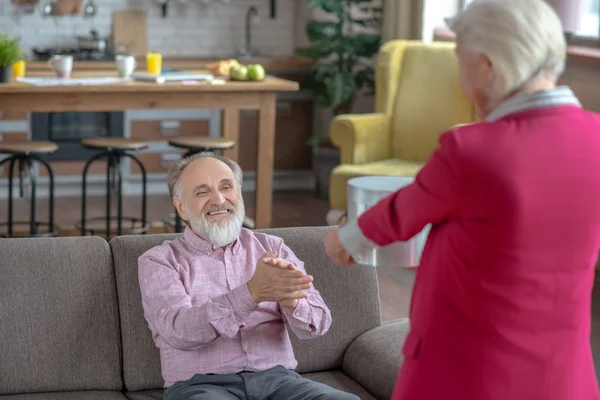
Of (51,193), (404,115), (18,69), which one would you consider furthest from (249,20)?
(51,193)

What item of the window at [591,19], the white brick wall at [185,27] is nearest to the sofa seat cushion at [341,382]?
the window at [591,19]

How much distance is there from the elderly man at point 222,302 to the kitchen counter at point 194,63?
14.7ft

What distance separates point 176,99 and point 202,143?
10.4 inches

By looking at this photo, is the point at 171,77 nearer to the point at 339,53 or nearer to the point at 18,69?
the point at 18,69

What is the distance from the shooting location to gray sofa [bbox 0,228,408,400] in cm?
261

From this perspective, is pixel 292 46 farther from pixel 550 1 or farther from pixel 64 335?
pixel 64 335

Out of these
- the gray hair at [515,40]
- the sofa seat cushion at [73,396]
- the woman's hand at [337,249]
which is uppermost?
the gray hair at [515,40]

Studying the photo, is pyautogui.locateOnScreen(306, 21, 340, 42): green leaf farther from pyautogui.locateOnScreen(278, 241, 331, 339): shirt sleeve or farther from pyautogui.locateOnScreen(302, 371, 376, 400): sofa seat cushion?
pyautogui.locateOnScreen(278, 241, 331, 339): shirt sleeve

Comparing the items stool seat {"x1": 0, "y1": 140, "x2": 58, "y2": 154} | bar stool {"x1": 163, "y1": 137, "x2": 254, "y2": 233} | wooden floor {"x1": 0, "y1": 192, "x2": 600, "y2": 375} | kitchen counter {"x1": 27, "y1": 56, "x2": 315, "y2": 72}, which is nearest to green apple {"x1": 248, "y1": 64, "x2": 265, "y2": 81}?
bar stool {"x1": 163, "y1": 137, "x2": 254, "y2": 233}

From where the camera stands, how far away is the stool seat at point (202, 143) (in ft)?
17.8

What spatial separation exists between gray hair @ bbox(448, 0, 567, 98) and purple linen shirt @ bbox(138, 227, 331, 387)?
0.93 metres

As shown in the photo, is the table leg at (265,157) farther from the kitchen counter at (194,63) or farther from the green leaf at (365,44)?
the kitchen counter at (194,63)

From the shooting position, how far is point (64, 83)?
521cm

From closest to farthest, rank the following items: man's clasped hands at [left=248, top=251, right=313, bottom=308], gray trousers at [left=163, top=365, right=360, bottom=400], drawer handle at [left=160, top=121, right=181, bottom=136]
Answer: man's clasped hands at [left=248, top=251, right=313, bottom=308]
gray trousers at [left=163, top=365, right=360, bottom=400]
drawer handle at [left=160, top=121, right=181, bottom=136]
